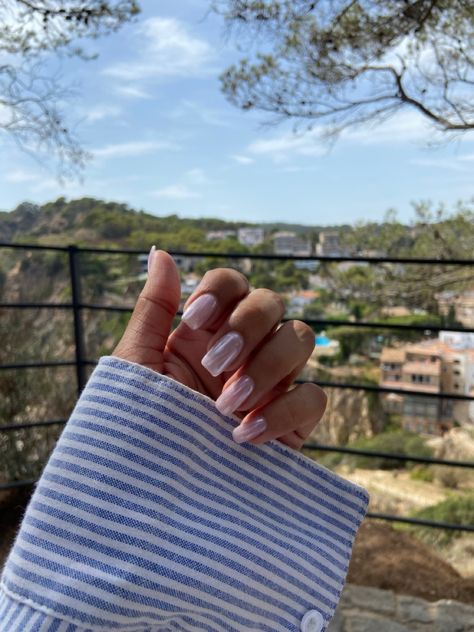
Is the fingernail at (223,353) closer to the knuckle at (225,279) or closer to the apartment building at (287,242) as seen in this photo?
the knuckle at (225,279)

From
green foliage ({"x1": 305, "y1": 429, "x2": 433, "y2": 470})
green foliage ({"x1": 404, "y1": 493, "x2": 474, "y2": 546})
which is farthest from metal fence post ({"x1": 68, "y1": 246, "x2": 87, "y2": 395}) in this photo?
green foliage ({"x1": 305, "y1": 429, "x2": 433, "y2": 470})

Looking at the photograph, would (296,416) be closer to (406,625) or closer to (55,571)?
(55,571)

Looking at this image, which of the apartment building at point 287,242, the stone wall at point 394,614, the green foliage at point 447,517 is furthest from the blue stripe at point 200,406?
the apartment building at point 287,242

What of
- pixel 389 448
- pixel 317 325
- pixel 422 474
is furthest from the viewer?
pixel 389 448

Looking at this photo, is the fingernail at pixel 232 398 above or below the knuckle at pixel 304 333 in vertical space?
below

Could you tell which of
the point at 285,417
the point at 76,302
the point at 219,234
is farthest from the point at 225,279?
the point at 219,234

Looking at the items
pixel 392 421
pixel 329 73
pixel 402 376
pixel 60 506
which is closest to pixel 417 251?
pixel 329 73

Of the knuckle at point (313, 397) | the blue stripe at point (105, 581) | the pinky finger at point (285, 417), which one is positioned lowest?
the blue stripe at point (105, 581)

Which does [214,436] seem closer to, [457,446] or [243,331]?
[243,331]
